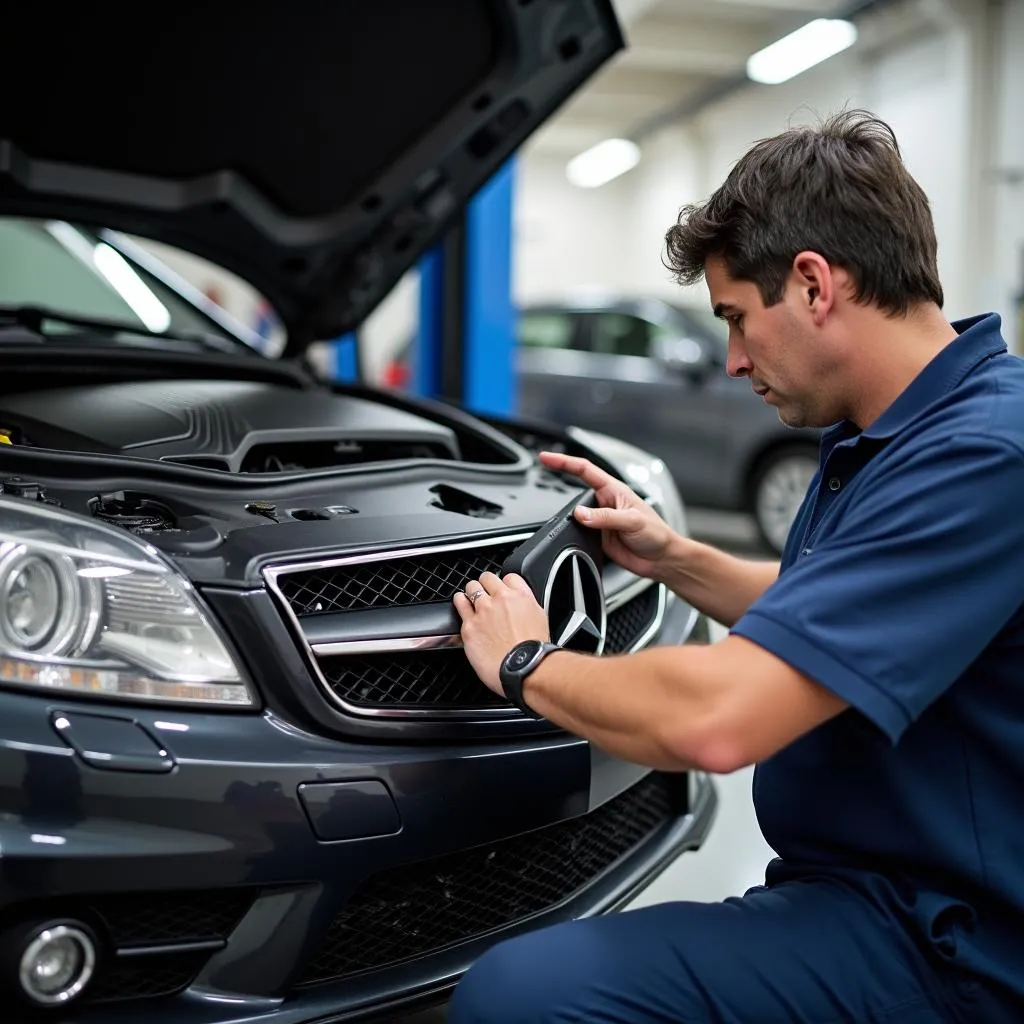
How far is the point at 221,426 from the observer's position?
5.82ft

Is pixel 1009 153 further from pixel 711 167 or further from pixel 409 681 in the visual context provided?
pixel 409 681

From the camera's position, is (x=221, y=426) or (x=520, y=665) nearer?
(x=520, y=665)

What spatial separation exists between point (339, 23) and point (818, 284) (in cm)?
131

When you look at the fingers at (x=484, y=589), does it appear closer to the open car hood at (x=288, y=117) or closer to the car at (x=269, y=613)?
the car at (x=269, y=613)

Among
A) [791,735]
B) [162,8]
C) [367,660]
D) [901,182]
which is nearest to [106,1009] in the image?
[367,660]

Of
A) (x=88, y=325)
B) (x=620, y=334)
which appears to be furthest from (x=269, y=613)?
(x=620, y=334)

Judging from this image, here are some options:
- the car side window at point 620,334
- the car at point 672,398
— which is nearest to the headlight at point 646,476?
the car at point 672,398

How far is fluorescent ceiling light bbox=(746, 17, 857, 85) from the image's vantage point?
936 cm

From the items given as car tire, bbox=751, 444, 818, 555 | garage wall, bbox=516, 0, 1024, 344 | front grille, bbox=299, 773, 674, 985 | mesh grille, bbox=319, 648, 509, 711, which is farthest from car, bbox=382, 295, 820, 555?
mesh grille, bbox=319, 648, 509, 711

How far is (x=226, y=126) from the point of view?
7.43 feet

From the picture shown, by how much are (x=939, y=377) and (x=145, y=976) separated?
0.99 metres

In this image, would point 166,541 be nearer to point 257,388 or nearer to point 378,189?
point 257,388

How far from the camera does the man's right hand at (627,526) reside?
1.64 m

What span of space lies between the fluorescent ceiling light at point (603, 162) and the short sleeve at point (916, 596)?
14.0 m
